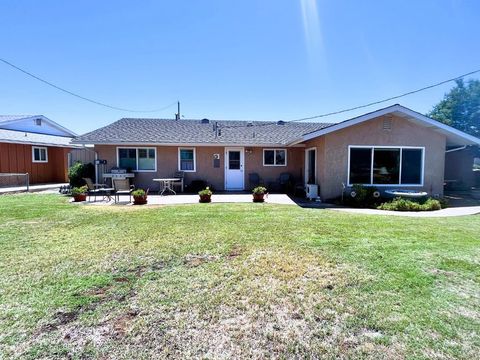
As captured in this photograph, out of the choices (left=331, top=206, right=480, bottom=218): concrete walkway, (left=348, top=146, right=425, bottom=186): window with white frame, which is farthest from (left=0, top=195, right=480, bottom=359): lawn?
(left=348, top=146, right=425, bottom=186): window with white frame

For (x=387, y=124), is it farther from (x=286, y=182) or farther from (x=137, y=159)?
(x=137, y=159)

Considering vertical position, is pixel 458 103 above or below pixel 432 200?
above

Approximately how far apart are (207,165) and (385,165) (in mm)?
8263

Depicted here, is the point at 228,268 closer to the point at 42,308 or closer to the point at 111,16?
the point at 42,308

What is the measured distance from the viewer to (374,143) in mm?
11422

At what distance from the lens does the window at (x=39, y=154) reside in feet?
61.6

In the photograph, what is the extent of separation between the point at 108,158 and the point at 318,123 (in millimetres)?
13979

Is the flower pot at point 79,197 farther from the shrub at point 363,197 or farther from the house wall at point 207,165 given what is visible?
the shrub at point 363,197

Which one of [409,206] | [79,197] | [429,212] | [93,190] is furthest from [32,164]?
[429,212]

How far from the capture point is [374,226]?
6.71 meters

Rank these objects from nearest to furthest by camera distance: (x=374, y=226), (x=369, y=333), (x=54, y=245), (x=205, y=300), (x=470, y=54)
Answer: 1. (x=369, y=333)
2. (x=205, y=300)
3. (x=54, y=245)
4. (x=374, y=226)
5. (x=470, y=54)

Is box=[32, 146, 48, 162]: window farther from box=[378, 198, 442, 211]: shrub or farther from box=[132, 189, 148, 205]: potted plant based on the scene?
box=[378, 198, 442, 211]: shrub

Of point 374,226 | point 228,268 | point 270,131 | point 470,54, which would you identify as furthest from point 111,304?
point 470,54

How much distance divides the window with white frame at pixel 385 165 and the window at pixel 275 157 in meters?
4.28
